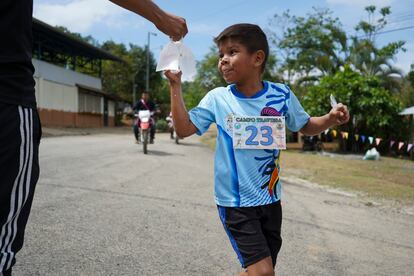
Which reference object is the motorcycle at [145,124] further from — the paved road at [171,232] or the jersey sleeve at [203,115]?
the jersey sleeve at [203,115]

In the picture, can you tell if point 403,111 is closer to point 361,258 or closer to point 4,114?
point 361,258

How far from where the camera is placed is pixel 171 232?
4.09m

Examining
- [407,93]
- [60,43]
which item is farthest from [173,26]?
[407,93]

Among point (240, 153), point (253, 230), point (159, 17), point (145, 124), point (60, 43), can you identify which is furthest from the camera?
point (60, 43)

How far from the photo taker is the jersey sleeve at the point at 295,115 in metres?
2.69

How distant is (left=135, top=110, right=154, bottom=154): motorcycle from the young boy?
9.27 meters

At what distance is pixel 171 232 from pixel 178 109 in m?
2.08

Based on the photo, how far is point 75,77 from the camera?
31297 millimetres

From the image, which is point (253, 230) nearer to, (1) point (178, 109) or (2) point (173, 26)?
(1) point (178, 109)

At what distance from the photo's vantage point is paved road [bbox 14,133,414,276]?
323cm

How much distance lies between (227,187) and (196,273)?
106 cm

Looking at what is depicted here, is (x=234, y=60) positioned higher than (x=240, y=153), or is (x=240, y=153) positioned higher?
(x=234, y=60)

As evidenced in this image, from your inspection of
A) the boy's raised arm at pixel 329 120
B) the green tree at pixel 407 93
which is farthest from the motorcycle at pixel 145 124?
the green tree at pixel 407 93

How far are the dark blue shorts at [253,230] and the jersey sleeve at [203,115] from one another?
0.48 m
